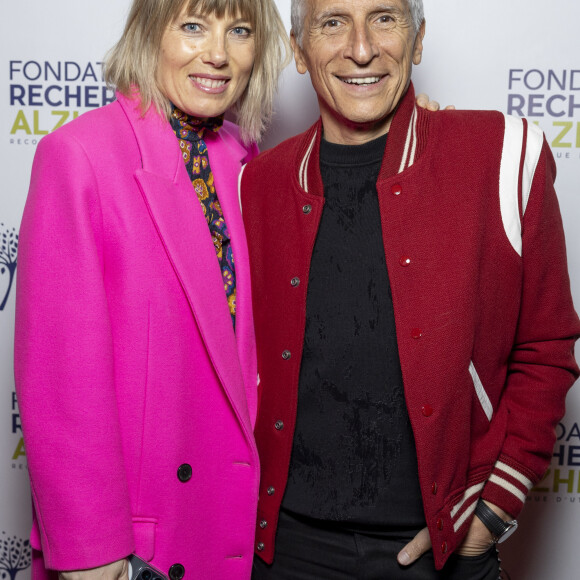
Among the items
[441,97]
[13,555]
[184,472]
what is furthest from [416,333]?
[13,555]

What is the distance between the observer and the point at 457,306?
4.93 feet

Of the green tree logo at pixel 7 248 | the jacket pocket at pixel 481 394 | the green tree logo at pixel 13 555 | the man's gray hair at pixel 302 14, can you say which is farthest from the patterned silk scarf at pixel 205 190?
the green tree logo at pixel 13 555

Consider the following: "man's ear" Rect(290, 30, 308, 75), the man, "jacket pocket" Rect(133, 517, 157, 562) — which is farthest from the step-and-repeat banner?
"jacket pocket" Rect(133, 517, 157, 562)

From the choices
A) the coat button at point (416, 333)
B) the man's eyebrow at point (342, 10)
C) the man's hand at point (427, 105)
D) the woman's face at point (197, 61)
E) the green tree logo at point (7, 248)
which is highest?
the man's eyebrow at point (342, 10)

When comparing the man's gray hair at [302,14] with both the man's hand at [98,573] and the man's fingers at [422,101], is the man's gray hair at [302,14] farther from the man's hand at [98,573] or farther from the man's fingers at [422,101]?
the man's hand at [98,573]

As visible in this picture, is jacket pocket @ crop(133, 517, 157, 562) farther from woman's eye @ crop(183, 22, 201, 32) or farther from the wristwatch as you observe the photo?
woman's eye @ crop(183, 22, 201, 32)

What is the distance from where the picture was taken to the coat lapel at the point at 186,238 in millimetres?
1510

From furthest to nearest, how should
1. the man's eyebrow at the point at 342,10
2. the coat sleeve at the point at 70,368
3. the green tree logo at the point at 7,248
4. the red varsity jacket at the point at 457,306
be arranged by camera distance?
the green tree logo at the point at 7,248
the man's eyebrow at the point at 342,10
the red varsity jacket at the point at 457,306
the coat sleeve at the point at 70,368

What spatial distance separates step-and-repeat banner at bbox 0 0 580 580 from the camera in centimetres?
230

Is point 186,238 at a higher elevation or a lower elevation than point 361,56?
lower

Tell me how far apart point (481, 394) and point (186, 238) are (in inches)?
27.8

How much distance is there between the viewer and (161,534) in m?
1.53

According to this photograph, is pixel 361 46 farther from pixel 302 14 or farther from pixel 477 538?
pixel 477 538

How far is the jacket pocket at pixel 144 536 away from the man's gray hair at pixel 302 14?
112 centimetres
